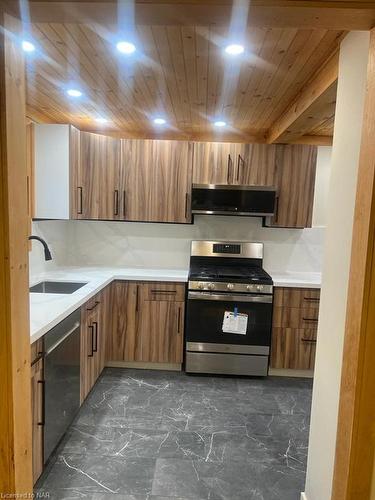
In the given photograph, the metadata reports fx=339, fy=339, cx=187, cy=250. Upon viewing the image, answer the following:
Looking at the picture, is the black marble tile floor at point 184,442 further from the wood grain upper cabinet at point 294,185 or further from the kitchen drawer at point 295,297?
the wood grain upper cabinet at point 294,185

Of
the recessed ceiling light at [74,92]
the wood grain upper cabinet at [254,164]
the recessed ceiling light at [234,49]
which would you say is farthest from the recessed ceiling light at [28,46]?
the wood grain upper cabinet at [254,164]

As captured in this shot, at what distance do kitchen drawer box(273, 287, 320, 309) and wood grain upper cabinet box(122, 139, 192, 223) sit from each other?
1165mm

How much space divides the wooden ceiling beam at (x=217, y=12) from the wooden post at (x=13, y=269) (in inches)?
7.3

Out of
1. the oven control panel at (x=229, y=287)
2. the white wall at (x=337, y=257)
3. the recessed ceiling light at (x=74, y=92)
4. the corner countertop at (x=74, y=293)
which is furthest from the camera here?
the oven control panel at (x=229, y=287)

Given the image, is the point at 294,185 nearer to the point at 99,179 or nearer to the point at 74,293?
the point at 99,179

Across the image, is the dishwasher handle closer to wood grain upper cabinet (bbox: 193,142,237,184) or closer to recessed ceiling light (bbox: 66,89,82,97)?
recessed ceiling light (bbox: 66,89,82,97)

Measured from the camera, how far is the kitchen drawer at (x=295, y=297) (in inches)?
126

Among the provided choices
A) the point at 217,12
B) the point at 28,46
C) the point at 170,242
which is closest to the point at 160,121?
the point at 170,242

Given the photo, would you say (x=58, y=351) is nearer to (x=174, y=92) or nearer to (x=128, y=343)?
(x=128, y=343)

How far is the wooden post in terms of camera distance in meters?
1.07

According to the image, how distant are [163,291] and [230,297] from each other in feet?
2.11

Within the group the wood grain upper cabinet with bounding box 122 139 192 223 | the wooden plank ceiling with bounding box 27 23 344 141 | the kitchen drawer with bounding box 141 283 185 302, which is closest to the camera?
the wooden plank ceiling with bounding box 27 23 344 141

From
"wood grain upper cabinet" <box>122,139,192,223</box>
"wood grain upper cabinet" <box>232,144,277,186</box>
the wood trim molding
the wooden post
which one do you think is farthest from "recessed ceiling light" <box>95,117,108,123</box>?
the wood trim molding

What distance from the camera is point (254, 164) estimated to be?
11.0ft
